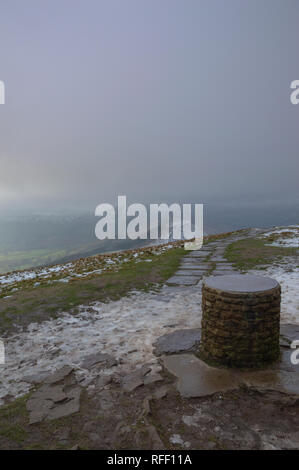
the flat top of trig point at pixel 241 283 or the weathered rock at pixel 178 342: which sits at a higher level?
the flat top of trig point at pixel 241 283

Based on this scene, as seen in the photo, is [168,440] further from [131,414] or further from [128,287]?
[128,287]

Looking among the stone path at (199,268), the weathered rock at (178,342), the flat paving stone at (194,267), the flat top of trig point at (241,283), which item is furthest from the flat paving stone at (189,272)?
the flat top of trig point at (241,283)

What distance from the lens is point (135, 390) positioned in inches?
161

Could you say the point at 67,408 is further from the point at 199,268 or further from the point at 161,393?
the point at 199,268

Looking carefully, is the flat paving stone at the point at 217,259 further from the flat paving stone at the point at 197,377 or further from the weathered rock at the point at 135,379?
the weathered rock at the point at 135,379

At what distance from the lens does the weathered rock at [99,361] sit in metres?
4.81

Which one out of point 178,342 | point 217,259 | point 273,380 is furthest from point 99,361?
point 217,259

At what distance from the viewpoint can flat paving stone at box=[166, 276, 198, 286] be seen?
32.2 feet

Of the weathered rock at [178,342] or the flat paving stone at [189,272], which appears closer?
the weathered rock at [178,342]

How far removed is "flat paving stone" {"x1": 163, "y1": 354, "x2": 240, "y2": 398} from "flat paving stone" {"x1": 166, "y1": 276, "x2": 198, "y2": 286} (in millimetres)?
4838

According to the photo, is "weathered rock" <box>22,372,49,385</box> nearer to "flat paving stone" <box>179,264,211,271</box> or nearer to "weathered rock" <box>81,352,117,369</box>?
"weathered rock" <box>81,352,117,369</box>

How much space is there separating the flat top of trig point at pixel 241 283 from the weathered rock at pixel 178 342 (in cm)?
135

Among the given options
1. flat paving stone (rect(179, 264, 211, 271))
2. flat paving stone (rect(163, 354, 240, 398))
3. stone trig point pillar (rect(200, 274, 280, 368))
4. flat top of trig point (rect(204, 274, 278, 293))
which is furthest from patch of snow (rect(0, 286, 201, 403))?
flat paving stone (rect(179, 264, 211, 271))

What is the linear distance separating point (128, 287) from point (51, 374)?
5.02 meters
